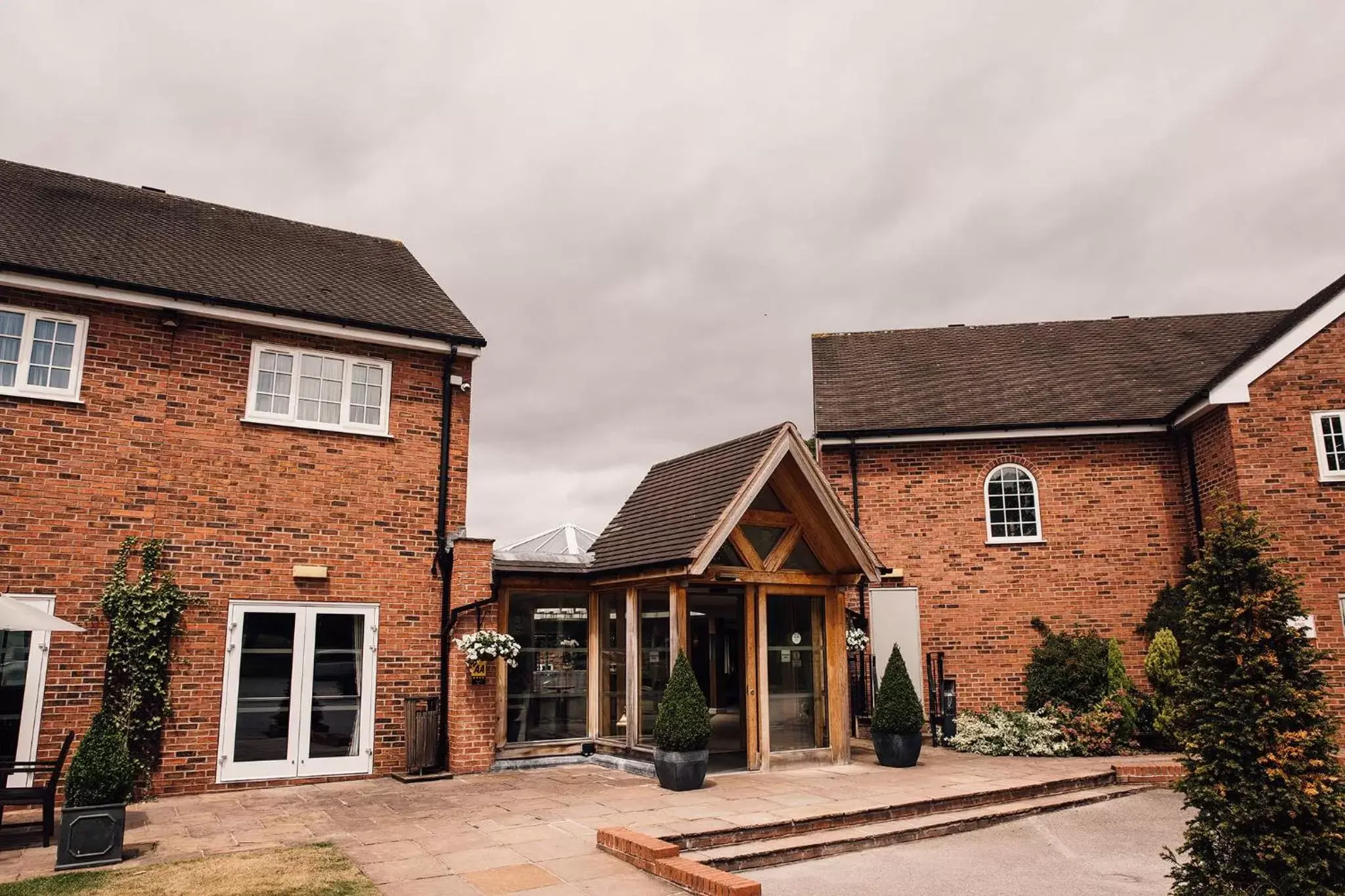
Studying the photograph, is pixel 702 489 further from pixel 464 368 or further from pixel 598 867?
pixel 598 867

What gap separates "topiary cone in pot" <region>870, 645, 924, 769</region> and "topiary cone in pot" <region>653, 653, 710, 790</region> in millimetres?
3065

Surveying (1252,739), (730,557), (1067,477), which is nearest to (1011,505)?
(1067,477)

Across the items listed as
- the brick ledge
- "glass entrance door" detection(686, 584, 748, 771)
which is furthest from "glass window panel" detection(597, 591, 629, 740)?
the brick ledge

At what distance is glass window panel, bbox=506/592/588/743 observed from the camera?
45.0 feet

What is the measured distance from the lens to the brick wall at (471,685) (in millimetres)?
12648

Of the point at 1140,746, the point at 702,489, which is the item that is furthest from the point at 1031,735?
the point at 702,489

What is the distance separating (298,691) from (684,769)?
5348 millimetres

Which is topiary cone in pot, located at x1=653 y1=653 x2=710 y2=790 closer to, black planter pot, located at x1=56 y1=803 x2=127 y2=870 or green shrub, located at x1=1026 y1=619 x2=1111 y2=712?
→ black planter pot, located at x1=56 y1=803 x2=127 y2=870

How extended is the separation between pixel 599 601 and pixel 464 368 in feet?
14.1

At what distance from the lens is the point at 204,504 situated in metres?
11.9

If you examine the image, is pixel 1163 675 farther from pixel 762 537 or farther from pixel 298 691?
pixel 298 691

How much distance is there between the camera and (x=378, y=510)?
42.8 feet

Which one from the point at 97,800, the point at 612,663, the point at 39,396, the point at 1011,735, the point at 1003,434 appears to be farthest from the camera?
the point at 1003,434

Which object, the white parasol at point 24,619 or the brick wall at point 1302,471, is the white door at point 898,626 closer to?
the brick wall at point 1302,471
